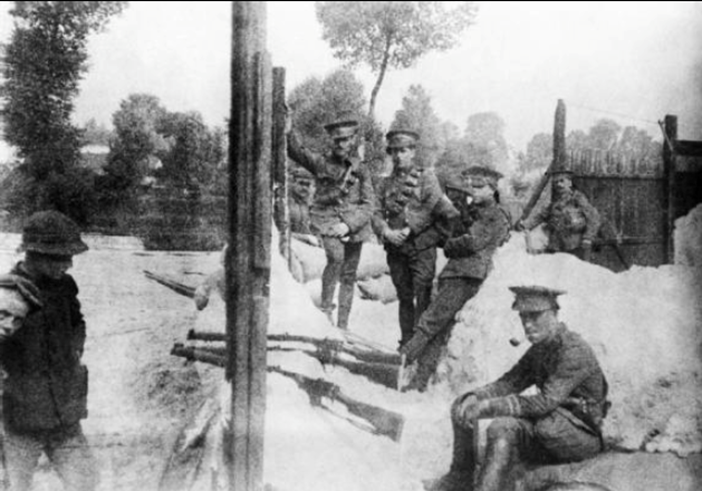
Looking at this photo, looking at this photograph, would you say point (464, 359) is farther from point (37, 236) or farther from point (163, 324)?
point (37, 236)

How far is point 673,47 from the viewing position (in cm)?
305

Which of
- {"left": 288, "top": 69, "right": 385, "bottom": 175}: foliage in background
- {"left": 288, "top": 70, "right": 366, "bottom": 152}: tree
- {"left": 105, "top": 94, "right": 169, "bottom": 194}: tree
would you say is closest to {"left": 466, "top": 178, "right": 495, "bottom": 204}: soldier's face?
{"left": 288, "top": 69, "right": 385, "bottom": 175}: foliage in background

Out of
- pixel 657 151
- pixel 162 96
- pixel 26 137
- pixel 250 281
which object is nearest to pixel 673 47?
pixel 657 151

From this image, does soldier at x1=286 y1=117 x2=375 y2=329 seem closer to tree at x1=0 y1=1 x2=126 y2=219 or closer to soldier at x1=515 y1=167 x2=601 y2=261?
soldier at x1=515 y1=167 x2=601 y2=261

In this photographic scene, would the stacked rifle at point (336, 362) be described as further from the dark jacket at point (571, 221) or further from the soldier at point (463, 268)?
the dark jacket at point (571, 221)

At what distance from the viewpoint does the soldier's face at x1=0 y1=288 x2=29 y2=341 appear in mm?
2516

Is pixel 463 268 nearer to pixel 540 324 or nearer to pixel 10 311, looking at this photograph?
pixel 540 324

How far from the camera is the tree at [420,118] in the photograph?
12.0 ft

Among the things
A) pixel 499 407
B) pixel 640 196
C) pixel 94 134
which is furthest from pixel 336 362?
pixel 640 196

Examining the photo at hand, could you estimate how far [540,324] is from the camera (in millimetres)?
2824

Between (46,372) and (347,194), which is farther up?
(347,194)

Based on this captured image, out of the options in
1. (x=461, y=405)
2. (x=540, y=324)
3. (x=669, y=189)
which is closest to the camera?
(x=540, y=324)

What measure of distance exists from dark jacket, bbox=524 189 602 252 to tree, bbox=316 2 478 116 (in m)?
1.66

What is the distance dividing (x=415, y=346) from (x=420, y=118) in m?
1.44
